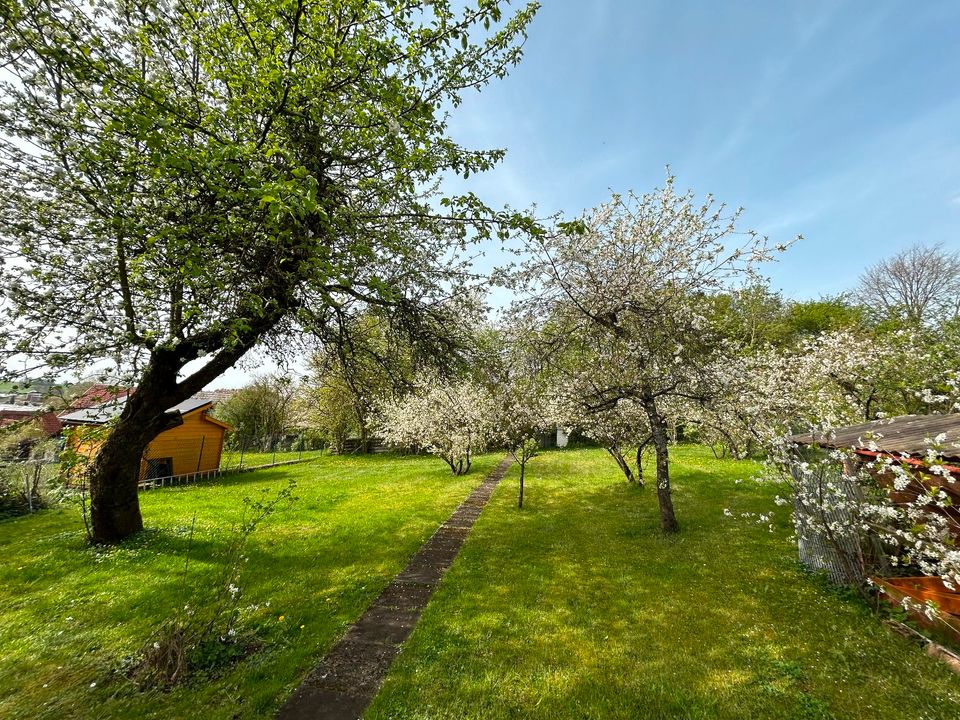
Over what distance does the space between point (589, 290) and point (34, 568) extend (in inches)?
519

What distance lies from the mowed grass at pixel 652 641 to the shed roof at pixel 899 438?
249 cm

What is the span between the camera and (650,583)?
7.15 metres

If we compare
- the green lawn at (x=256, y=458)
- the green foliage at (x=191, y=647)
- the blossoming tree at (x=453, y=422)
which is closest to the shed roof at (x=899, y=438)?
the green foliage at (x=191, y=647)

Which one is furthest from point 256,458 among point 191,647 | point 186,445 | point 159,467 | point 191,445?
point 191,647

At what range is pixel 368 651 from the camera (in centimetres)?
514

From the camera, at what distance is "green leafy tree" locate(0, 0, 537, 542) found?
4.38 metres

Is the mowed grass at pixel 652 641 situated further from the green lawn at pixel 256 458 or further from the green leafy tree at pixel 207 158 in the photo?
the green lawn at pixel 256 458

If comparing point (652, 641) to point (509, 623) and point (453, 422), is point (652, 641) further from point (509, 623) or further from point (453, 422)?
point (453, 422)

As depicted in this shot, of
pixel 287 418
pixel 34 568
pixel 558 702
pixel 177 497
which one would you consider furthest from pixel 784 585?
pixel 287 418

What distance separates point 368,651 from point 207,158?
6359 millimetres

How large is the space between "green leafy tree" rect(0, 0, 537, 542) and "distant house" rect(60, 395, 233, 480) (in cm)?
1435

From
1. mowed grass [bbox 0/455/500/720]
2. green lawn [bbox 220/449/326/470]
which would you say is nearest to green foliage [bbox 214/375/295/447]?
green lawn [bbox 220/449/326/470]

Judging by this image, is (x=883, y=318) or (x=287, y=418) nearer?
(x=883, y=318)

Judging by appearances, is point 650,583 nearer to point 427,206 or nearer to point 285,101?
point 427,206
